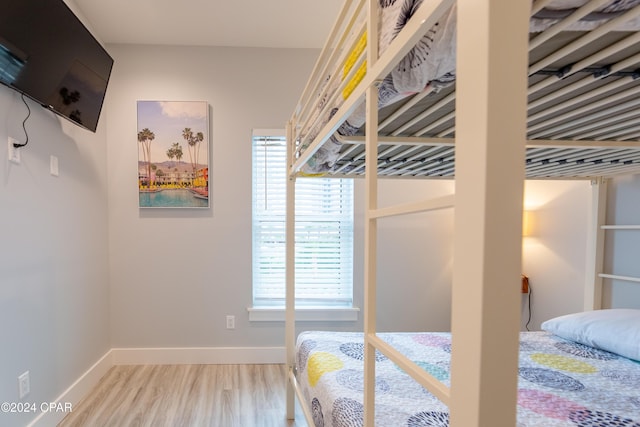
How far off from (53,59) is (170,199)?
4.01 feet

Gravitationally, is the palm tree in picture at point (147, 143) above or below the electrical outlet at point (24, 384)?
above

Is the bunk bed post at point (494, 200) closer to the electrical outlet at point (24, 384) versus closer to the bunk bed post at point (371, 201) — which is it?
the bunk bed post at point (371, 201)

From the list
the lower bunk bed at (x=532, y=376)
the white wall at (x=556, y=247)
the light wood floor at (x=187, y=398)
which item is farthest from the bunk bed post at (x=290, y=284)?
the white wall at (x=556, y=247)

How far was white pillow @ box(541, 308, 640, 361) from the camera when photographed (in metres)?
1.49

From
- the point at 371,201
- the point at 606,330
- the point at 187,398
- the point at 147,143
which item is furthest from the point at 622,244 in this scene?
the point at 147,143

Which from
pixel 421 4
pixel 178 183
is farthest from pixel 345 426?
pixel 178 183

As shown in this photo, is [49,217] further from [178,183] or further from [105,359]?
[105,359]

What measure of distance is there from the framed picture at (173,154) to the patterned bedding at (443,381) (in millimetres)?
1627

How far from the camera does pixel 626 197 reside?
2.16 m

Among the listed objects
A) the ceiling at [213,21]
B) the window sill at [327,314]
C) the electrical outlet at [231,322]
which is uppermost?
the ceiling at [213,21]

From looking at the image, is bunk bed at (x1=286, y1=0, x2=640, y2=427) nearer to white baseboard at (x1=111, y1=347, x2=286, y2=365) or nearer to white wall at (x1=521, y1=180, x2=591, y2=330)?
white wall at (x1=521, y1=180, x2=591, y2=330)

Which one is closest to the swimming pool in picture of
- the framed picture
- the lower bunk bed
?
the framed picture

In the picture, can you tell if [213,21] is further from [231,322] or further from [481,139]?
[481,139]

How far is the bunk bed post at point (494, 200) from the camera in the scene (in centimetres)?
34
